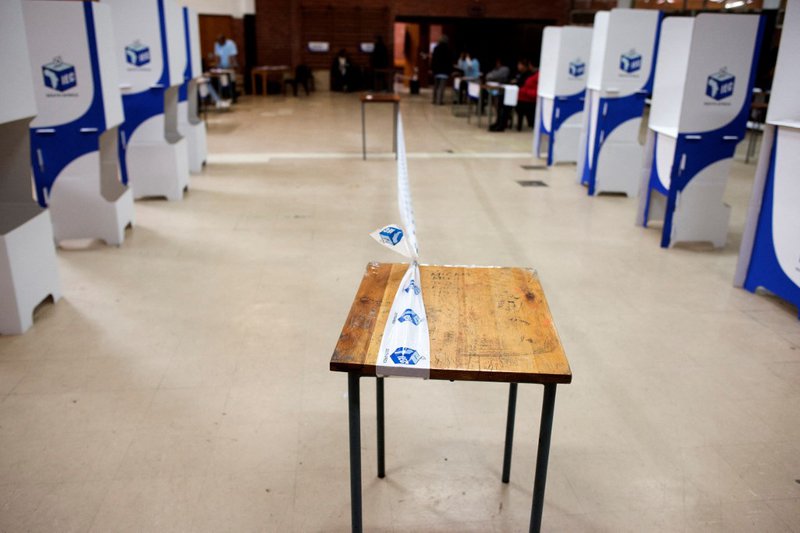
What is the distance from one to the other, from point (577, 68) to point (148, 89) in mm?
5296

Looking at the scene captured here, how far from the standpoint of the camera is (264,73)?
56.1 feet

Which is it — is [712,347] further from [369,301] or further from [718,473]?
[369,301]

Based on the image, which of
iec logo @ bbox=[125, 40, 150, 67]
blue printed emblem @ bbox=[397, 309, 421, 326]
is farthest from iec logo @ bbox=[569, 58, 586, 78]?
blue printed emblem @ bbox=[397, 309, 421, 326]

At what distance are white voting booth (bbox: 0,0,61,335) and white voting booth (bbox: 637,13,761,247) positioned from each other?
4426 mm

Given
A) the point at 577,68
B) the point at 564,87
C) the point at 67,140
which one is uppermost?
the point at 577,68

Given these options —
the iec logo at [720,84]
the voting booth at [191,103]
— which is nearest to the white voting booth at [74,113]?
the voting booth at [191,103]

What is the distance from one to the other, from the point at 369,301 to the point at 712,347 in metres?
2.35

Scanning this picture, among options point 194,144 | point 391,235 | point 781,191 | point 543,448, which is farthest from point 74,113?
point 781,191

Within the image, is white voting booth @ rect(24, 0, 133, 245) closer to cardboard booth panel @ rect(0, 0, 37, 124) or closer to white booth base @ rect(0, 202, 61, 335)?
white booth base @ rect(0, 202, 61, 335)

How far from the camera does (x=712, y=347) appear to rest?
337 centimetres

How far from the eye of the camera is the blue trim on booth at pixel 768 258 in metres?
3.85

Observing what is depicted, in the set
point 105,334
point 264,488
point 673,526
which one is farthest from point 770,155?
point 105,334

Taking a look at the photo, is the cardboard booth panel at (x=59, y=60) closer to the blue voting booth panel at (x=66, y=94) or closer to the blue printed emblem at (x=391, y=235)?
the blue voting booth panel at (x=66, y=94)

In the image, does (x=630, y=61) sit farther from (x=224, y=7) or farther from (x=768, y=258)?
(x=224, y=7)
